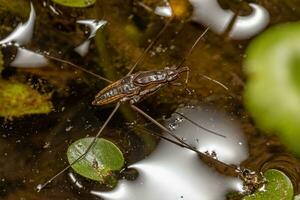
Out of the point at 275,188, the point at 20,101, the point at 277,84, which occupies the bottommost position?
the point at 20,101

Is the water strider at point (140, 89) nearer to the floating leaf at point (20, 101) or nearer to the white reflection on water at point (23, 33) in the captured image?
the floating leaf at point (20, 101)

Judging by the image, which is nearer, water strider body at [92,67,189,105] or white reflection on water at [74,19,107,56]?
water strider body at [92,67,189,105]

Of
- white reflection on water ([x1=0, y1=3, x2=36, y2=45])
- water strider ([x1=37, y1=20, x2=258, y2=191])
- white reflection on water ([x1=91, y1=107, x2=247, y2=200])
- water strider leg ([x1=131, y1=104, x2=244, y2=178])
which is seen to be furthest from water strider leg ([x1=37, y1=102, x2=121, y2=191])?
white reflection on water ([x1=0, y1=3, x2=36, y2=45])

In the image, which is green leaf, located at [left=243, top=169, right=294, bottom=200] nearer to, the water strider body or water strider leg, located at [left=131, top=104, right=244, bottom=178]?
water strider leg, located at [left=131, top=104, right=244, bottom=178]

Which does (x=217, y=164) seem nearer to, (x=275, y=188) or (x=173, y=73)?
(x=275, y=188)

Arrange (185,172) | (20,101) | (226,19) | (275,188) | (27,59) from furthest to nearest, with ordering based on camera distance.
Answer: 1. (226,19)
2. (27,59)
3. (20,101)
4. (185,172)
5. (275,188)

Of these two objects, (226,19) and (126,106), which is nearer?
(126,106)

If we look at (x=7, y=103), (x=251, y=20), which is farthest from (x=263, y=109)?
(x=7, y=103)

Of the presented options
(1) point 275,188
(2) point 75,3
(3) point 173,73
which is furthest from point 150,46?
(1) point 275,188
